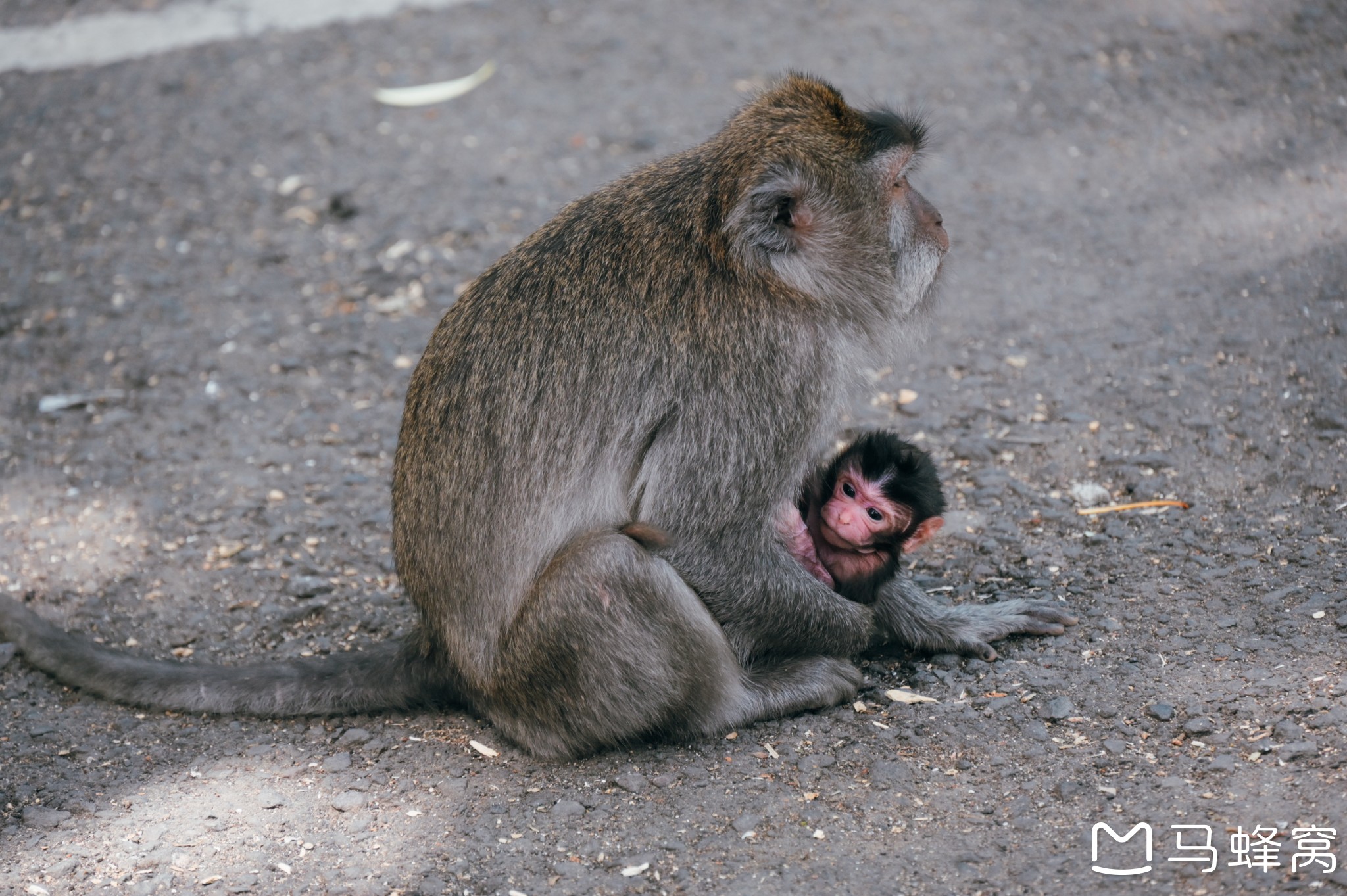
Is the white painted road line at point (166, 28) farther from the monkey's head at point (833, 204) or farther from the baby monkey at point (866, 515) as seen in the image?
the baby monkey at point (866, 515)

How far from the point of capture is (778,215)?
11.2 feet

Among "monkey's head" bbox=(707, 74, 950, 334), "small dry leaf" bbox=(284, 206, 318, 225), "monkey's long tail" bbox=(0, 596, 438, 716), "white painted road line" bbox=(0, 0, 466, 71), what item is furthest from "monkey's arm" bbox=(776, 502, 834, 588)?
"white painted road line" bbox=(0, 0, 466, 71)

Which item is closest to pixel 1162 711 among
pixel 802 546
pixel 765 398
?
pixel 802 546

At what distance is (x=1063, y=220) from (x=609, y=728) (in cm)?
374

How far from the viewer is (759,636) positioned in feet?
11.6

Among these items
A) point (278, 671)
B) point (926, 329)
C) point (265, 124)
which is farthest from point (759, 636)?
point (265, 124)

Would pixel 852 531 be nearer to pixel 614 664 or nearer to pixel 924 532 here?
pixel 924 532

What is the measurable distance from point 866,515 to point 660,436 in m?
0.68

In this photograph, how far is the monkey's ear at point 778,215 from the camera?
3357 mm

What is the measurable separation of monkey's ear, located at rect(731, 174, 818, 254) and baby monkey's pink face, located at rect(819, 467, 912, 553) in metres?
0.70

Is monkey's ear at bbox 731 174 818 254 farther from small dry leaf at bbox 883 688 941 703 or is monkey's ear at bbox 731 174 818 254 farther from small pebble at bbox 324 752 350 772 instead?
small pebble at bbox 324 752 350 772

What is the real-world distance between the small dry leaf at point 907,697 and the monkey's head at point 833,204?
103 centimetres

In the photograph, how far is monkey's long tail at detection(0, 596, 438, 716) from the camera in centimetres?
364

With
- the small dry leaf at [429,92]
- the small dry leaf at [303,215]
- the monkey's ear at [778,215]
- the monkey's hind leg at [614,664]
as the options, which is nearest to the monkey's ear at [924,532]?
the monkey's hind leg at [614,664]
